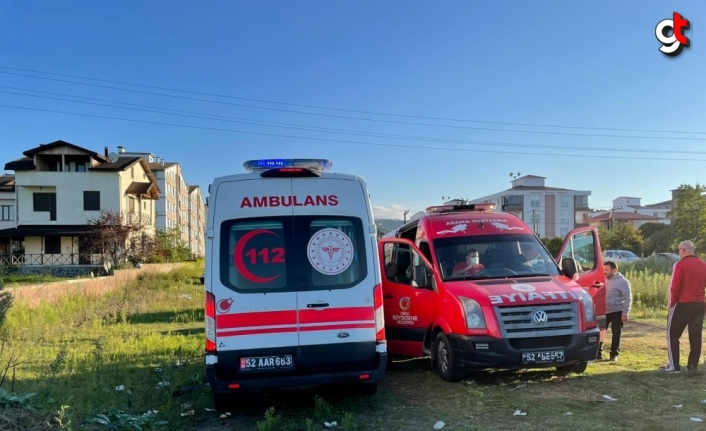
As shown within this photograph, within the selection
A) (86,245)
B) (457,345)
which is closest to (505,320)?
(457,345)

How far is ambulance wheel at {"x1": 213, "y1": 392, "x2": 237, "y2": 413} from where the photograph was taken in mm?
6156

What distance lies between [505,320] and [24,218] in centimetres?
4745

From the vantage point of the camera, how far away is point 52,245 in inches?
1745

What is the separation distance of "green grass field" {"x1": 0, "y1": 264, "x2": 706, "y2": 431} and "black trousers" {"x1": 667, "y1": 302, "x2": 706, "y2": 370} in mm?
371

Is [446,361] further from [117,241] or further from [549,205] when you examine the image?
[549,205]

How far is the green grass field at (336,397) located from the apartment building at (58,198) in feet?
120

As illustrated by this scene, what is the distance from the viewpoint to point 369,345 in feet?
19.2

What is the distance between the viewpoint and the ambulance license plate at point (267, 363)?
5.64 meters

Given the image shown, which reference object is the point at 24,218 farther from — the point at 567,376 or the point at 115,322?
the point at 567,376

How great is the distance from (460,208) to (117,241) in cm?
3506

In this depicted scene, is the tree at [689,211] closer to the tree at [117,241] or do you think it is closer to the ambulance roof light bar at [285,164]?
the ambulance roof light bar at [285,164]

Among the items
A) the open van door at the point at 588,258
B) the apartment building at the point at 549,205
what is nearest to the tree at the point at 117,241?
the open van door at the point at 588,258

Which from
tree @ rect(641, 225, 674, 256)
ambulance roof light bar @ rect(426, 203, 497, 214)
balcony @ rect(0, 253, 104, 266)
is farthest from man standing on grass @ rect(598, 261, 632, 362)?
tree @ rect(641, 225, 674, 256)

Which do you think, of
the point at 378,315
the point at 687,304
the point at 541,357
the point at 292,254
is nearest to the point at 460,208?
the point at 541,357
